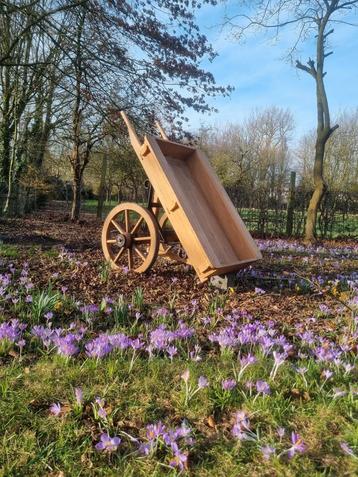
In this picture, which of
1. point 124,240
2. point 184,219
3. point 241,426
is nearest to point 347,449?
point 241,426

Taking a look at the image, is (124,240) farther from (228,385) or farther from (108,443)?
(108,443)

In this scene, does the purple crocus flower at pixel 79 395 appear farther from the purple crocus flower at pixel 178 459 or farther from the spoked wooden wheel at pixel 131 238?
the spoked wooden wheel at pixel 131 238

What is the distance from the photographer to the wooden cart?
13.1 ft

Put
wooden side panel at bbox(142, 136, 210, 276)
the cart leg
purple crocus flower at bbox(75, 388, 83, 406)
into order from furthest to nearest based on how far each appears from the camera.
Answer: the cart leg → wooden side panel at bbox(142, 136, 210, 276) → purple crocus flower at bbox(75, 388, 83, 406)

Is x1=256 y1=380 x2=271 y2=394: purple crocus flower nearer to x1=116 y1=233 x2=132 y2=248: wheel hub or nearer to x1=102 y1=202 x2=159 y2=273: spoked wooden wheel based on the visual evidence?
x1=102 y1=202 x2=159 y2=273: spoked wooden wheel

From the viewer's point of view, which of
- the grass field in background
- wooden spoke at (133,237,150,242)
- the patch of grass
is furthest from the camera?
the grass field in background

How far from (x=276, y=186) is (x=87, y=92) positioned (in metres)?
7.64

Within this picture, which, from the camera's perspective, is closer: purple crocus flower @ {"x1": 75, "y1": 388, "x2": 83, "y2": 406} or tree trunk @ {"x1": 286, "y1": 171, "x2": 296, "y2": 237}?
purple crocus flower @ {"x1": 75, "y1": 388, "x2": 83, "y2": 406}

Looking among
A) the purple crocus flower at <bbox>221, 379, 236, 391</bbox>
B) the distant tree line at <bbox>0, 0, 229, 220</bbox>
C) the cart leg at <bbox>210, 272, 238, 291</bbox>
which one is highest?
the distant tree line at <bbox>0, 0, 229, 220</bbox>

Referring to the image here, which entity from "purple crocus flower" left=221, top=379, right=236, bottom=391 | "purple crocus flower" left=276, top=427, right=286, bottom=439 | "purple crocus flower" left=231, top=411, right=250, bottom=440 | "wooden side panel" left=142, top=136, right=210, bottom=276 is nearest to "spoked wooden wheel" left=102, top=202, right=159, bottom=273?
"wooden side panel" left=142, top=136, right=210, bottom=276

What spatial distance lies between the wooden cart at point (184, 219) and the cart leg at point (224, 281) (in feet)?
0.40

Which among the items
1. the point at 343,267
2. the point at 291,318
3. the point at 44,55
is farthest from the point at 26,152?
the point at 291,318

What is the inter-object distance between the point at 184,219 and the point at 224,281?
82 cm

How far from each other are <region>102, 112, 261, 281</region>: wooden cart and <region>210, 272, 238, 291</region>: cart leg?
0.12 m
